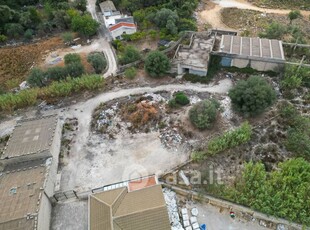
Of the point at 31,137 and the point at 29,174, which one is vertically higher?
the point at 31,137

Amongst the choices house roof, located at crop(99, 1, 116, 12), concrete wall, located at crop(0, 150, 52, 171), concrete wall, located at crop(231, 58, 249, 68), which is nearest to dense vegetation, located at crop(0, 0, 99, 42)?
house roof, located at crop(99, 1, 116, 12)

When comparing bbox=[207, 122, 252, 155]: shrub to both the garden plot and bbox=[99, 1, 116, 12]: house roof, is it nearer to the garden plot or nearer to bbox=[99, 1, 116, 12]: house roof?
the garden plot

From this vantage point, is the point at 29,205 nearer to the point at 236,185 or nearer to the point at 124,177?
the point at 124,177

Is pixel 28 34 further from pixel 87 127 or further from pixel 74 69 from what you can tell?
pixel 87 127

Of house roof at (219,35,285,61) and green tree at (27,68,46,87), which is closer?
house roof at (219,35,285,61)

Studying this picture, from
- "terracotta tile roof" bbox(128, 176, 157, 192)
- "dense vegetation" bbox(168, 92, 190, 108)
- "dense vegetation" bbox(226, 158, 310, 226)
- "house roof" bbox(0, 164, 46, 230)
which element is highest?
"house roof" bbox(0, 164, 46, 230)

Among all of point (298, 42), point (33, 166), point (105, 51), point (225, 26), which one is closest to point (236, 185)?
point (33, 166)

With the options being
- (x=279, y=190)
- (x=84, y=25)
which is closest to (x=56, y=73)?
(x=84, y=25)
